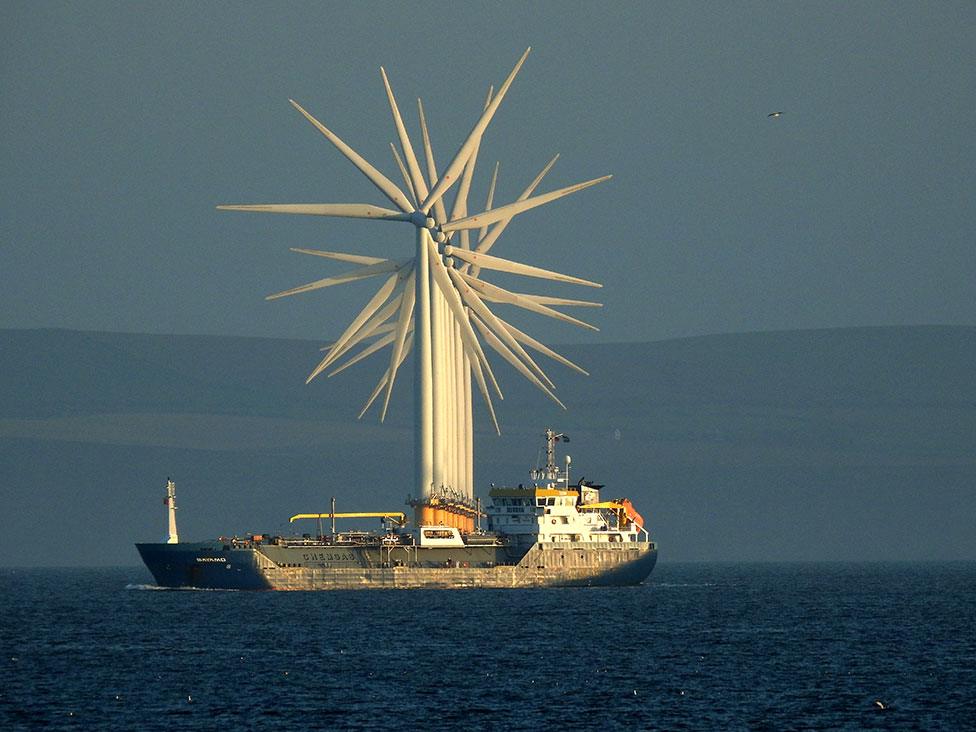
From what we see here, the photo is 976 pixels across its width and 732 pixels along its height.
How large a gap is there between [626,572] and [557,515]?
11.0 m

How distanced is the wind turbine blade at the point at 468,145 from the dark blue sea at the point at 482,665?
40.1 m

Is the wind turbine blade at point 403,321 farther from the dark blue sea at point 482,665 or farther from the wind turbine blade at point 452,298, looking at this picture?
the dark blue sea at point 482,665

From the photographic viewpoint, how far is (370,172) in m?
174

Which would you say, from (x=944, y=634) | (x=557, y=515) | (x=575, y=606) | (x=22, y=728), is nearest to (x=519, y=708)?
(x=22, y=728)

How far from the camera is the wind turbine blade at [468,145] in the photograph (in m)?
170

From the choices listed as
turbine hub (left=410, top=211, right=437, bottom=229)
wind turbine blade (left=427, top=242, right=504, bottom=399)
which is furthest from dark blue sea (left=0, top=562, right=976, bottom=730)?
turbine hub (left=410, top=211, right=437, bottom=229)

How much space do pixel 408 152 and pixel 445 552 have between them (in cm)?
3870

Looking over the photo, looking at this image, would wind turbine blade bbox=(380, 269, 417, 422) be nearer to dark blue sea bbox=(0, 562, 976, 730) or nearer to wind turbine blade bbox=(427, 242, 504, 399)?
wind turbine blade bbox=(427, 242, 504, 399)

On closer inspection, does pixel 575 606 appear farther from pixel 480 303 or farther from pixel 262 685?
pixel 262 685

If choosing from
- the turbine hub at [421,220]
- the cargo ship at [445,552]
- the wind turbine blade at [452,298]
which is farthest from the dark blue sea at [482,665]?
the turbine hub at [421,220]

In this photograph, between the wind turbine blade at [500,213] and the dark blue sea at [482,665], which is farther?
the wind turbine blade at [500,213]

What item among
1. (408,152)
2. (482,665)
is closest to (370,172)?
(408,152)

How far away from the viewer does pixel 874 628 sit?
443 feet

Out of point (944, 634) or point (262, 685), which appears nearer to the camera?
point (262, 685)
